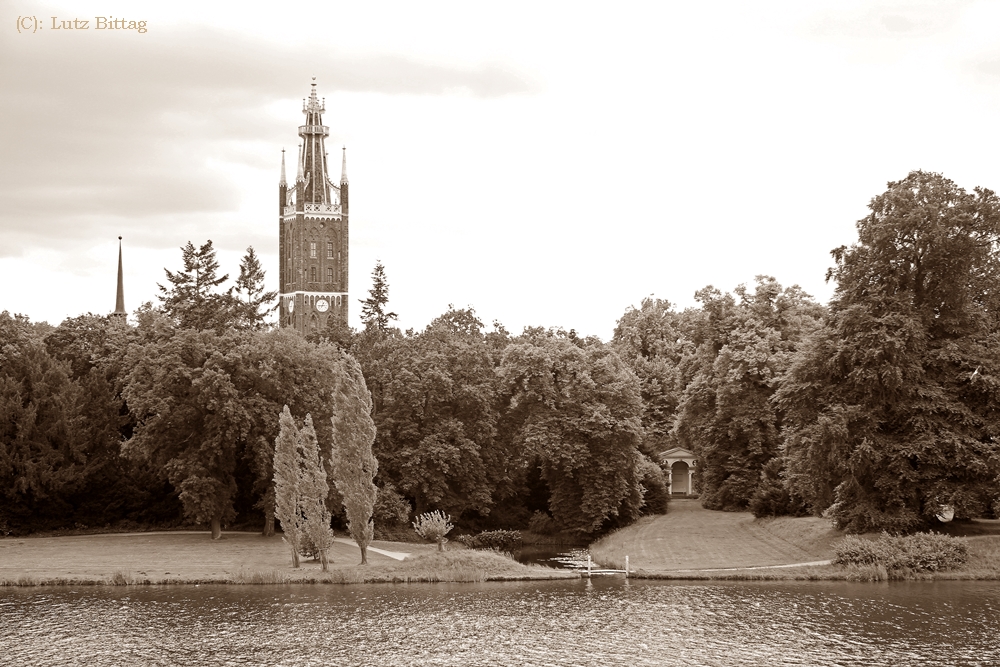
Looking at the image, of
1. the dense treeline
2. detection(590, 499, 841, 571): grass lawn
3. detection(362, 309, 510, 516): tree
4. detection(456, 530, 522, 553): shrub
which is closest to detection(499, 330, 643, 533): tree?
the dense treeline

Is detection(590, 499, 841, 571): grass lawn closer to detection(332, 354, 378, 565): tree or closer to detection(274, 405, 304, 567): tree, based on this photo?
detection(332, 354, 378, 565): tree

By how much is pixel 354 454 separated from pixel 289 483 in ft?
9.60

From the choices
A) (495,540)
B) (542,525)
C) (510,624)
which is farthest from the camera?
(542,525)

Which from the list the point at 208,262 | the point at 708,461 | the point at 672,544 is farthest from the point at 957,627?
the point at 208,262

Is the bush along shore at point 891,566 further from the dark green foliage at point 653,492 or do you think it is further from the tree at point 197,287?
the tree at point 197,287

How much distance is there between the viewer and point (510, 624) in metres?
37.6

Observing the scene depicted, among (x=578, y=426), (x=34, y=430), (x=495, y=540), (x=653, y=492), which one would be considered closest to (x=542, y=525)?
(x=495, y=540)

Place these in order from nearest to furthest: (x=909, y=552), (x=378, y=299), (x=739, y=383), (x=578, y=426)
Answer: (x=909, y=552) → (x=578, y=426) → (x=739, y=383) → (x=378, y=299)

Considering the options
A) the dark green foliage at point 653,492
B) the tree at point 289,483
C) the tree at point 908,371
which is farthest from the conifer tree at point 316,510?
the dark green foliage at point 653,492

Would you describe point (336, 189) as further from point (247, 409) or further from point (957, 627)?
point (957, 627)

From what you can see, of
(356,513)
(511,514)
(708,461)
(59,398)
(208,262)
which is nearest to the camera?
(356,513)

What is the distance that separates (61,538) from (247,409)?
39.2ft

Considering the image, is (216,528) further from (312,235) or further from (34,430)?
(312,235)

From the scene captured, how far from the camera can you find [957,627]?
3625 cm
